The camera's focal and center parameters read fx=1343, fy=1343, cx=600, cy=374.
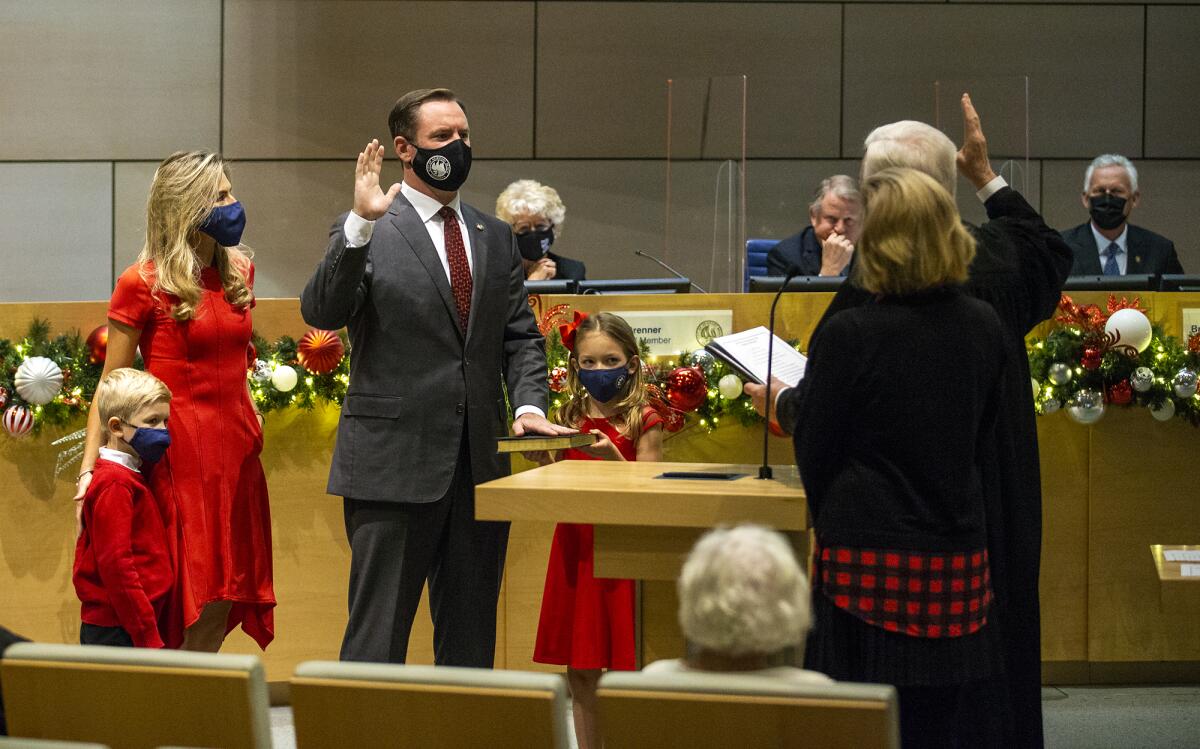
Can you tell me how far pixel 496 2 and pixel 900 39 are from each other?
1.98 metres

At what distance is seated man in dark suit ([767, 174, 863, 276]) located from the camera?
494 cm

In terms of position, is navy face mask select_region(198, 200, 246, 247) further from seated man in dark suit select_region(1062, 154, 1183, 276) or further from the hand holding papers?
seated man in dark suit select_region(1062, 154, 1183, 276)

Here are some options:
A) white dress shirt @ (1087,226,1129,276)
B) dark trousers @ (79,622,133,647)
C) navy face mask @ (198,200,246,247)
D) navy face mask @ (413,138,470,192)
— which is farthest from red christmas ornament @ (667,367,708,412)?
white dress shirt @ (1087,226,1129,276)

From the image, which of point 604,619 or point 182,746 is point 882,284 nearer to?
point 182,746

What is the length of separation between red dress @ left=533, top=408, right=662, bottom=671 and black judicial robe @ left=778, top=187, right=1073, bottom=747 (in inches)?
43.9

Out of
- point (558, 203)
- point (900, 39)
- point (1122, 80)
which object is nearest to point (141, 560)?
point (558, 203)

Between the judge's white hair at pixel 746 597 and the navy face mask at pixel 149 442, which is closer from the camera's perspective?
the judge's white hair at pixel 746 597

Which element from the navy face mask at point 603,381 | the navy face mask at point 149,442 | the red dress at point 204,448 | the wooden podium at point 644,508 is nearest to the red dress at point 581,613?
the navy face mask at point 603,381

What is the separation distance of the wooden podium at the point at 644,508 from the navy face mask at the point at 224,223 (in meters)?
1.18

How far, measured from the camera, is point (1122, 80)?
6.59 meters

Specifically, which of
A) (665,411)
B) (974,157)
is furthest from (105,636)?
(974,157)

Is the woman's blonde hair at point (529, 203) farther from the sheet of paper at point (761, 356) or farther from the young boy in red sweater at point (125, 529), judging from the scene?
the sheet of paper at point (761, 356)

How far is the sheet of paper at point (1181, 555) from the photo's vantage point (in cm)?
312

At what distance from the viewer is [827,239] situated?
5.04 metres
